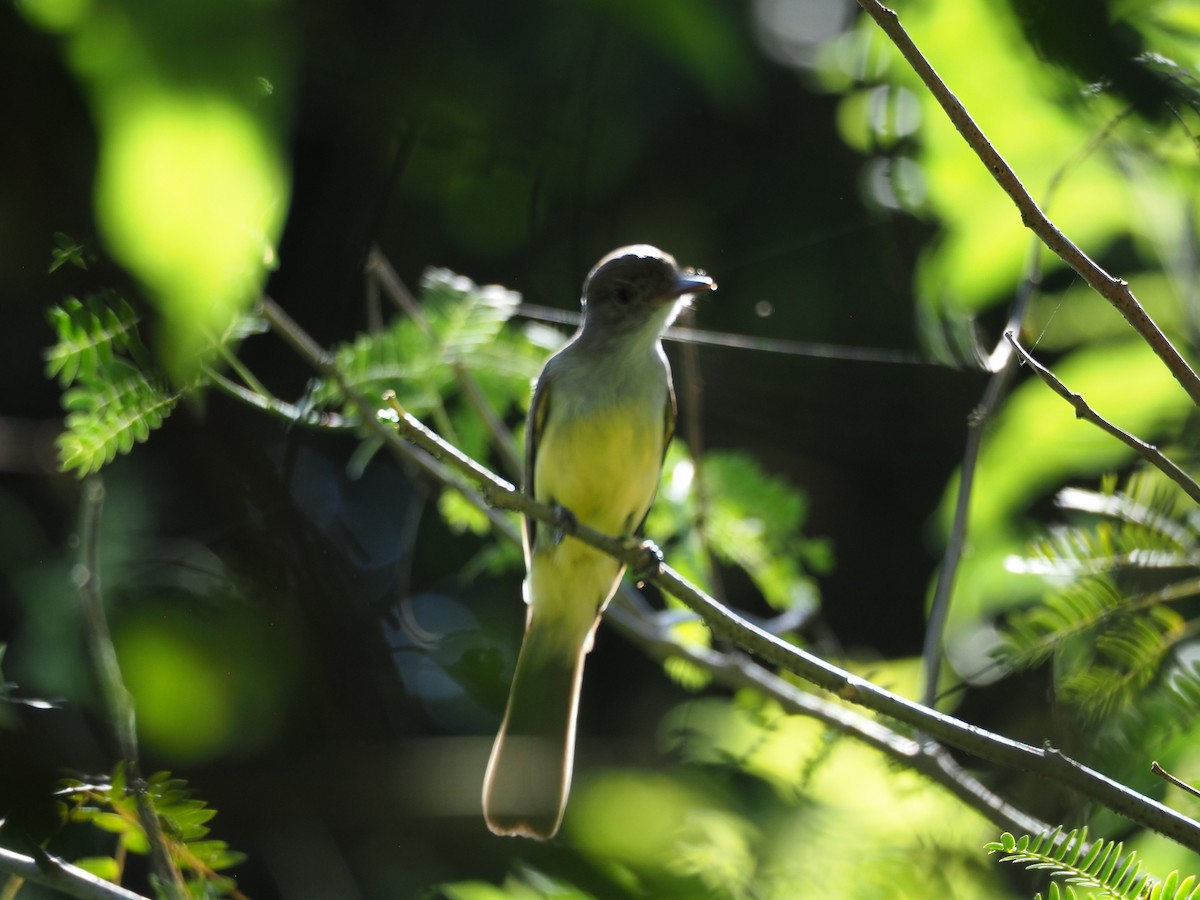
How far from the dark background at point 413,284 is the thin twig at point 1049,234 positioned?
1863 millimetres

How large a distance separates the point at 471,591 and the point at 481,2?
2223 millimetres

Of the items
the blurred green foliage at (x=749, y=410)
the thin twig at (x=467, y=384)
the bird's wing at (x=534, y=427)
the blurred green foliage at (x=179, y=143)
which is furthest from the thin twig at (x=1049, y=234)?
the bird's wing at (x=534, y=427)

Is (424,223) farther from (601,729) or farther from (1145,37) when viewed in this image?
(1145,37)

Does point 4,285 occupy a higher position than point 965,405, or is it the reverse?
point 965,405

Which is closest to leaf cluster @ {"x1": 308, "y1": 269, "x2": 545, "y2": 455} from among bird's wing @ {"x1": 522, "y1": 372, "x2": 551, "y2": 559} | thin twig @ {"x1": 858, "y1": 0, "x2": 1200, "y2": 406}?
bird's wing @ {"x1": 522, "y1": 372, "x2": 551, "y2": 559}

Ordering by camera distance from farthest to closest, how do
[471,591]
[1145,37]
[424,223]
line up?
[471,591], [424,223], [1145,37]

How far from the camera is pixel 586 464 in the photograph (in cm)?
327

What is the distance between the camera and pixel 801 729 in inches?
122

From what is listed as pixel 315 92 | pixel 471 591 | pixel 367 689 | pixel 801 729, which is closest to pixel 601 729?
pixel 471 591

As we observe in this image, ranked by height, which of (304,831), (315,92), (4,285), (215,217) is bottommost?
(304,831)

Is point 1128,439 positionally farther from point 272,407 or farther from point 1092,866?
point 272,407

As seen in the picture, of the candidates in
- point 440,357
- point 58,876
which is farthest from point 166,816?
point 440,357

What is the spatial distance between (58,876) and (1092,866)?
4.44 ft

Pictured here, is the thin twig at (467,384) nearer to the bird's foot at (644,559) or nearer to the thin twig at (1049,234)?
the bird's foot at (644,559)
